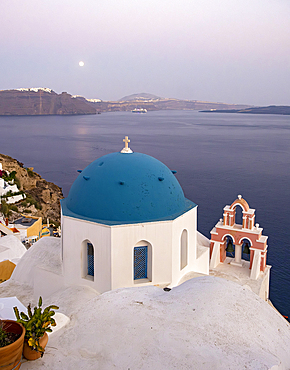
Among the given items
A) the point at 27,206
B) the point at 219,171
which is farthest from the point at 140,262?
the point at 219,171

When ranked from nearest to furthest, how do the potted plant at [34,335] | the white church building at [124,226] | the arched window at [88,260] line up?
the potted plant at [34,335] → the white church building at [124,226] → the arched window at [88,260]

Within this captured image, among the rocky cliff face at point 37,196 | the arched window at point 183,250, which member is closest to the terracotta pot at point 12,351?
the arched window at point 183,250

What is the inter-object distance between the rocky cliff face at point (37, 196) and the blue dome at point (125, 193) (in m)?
25.9

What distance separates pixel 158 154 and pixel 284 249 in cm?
4054

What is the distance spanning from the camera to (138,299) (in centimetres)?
567

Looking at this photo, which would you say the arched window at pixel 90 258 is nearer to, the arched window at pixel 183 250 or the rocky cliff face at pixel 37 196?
the arched window at pixel 183 250

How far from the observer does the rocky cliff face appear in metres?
34.4

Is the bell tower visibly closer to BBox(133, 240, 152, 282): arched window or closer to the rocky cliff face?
BBox(133, 240, 152, 282): arched window

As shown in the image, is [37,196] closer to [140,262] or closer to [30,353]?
[140,262]

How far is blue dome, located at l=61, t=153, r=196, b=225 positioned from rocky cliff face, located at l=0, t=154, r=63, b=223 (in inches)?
1019

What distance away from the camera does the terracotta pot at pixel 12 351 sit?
3.56 metres

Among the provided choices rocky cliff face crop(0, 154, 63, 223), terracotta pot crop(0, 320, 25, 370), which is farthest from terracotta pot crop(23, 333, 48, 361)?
rocky cliff face crop(0, 154, 63, 223)

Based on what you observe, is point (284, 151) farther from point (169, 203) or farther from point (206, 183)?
point (169, 203)

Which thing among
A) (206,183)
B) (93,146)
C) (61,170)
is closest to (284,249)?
(206,183)
